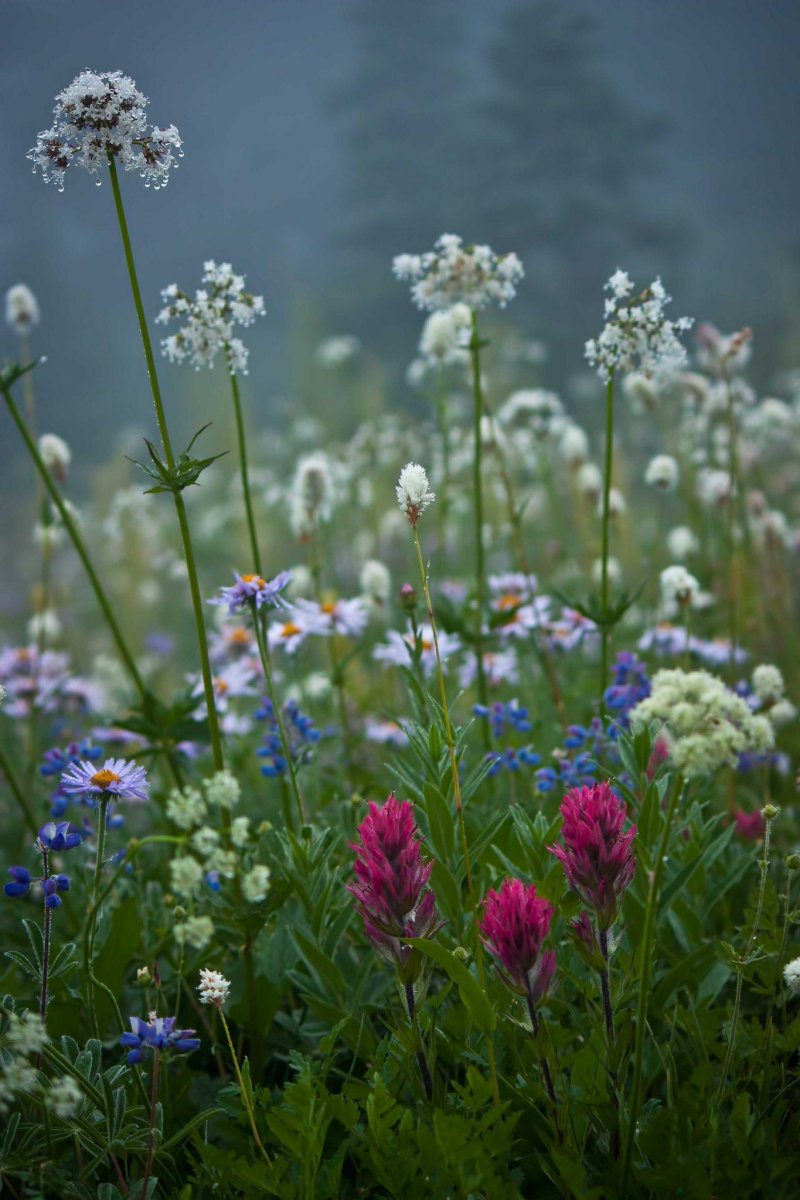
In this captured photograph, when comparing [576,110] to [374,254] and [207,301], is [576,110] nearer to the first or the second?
[374,254]

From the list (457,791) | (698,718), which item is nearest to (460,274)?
(457,791)

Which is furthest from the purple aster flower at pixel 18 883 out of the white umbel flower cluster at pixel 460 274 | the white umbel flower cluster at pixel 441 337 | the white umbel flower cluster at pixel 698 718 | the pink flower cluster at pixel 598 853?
the white umbel flower cluster at pixel 441 337

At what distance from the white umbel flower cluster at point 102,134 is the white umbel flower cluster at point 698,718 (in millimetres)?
1097

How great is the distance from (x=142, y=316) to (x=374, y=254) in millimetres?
22402

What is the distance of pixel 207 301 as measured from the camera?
1.68 meters

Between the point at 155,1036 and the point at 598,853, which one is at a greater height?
the point at 598,853

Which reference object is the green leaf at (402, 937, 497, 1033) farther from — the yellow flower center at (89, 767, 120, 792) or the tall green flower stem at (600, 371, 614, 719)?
the tall green flower stem at (600, 371, 614, 719)

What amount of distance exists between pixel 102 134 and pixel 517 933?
129 cm

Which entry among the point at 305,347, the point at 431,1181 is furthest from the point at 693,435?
the point at 305,347

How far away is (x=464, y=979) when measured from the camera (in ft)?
3.78

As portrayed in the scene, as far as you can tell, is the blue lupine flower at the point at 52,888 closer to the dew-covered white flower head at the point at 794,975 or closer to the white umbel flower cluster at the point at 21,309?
the dew-covered white flower head at the point at 794,975

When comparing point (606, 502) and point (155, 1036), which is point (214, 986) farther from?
point (606, 502)

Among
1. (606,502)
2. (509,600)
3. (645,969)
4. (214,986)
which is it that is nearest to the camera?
(645,969)

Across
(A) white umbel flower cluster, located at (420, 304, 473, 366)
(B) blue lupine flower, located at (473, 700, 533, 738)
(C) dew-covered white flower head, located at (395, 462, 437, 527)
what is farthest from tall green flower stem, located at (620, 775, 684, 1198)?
(A) white umbel flower cluster, located at (420, 304, 473, 366)
